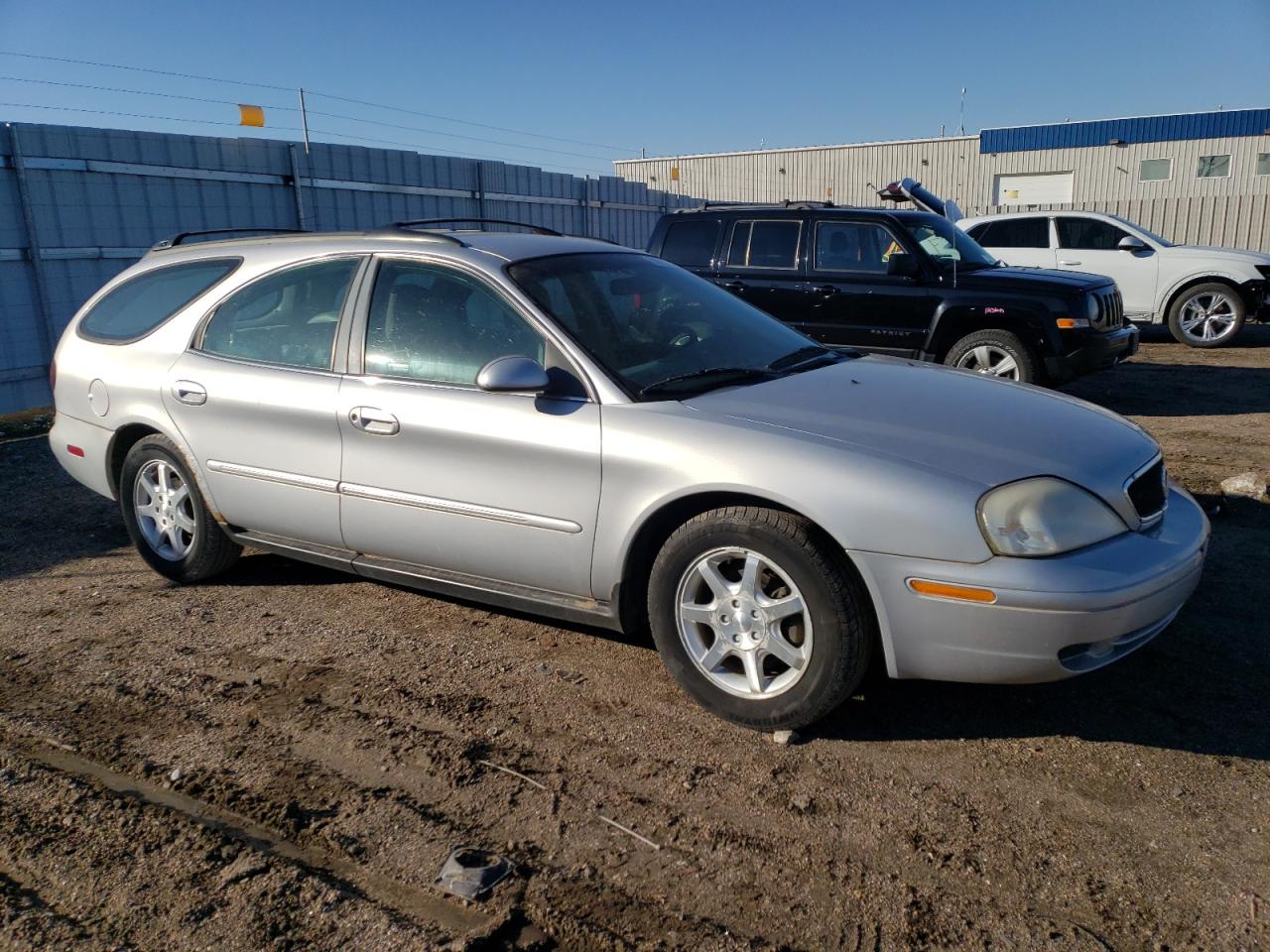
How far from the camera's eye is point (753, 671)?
331cm

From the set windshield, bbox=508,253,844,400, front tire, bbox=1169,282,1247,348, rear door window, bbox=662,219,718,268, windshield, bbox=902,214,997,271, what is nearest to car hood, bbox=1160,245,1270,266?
front tire, bbox=1169,282,1247,348

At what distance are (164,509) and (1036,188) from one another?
1236 inches

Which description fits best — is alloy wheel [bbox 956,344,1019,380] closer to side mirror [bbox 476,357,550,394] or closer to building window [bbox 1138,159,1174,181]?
side mirror [bbox 476,357,550,394]

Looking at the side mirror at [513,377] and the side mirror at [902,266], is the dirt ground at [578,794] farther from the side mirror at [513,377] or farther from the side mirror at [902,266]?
the side mirror at [902,266]

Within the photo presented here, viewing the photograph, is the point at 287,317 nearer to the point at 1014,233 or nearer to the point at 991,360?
the point at 991,360

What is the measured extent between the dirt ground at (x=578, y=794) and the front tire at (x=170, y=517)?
0.37 m

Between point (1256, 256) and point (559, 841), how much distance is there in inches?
543

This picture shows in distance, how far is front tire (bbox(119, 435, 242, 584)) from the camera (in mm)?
4727

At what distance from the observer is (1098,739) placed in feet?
10.7

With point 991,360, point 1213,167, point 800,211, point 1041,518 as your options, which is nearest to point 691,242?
point 800,211

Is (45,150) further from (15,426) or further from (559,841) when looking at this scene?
(559,841)

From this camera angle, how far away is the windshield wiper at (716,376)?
3650mm

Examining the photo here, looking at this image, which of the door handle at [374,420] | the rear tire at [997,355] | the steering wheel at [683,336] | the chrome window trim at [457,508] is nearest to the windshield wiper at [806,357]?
the steering wheel at [683,336]

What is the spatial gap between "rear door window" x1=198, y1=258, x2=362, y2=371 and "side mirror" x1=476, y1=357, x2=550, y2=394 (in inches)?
40.7
